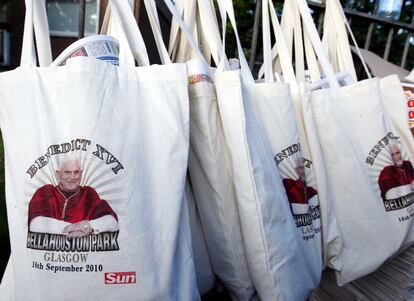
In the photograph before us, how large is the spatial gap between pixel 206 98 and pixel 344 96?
41cm

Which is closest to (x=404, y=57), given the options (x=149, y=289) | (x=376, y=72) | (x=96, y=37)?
(x=376, y=72)

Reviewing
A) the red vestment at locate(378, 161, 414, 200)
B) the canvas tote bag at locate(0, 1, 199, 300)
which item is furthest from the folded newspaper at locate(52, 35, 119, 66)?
the red vestment at locate(378, 161, 414, 200)

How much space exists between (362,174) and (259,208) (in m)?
0.33

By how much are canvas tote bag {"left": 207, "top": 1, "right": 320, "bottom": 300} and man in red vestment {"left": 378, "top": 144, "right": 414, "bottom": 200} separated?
0.32 m

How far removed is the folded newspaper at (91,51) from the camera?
634 mm

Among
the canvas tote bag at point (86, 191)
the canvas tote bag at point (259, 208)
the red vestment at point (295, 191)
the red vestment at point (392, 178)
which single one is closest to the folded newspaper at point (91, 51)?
the canvas tote bag at point (86, 191)

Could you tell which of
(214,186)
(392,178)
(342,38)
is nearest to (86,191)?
(214,186)

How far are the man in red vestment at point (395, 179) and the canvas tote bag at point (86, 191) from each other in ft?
1.82

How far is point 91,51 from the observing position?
0.64m

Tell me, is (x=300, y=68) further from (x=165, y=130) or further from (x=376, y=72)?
(x=376, y=72)

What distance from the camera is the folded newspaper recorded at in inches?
25.0

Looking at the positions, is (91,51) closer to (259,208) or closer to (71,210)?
(71,210)

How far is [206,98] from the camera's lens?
0.65m

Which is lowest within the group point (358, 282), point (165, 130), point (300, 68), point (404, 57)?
point (358, 282)
